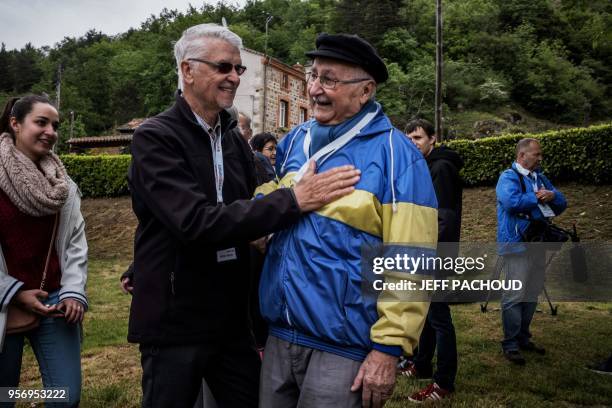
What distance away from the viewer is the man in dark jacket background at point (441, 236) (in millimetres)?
4051

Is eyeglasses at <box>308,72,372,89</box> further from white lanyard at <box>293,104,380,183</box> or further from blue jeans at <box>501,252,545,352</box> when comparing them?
blue jeans at <box>501,252,545,352</box>

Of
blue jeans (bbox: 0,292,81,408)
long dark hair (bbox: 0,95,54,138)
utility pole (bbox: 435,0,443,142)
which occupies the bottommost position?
blue jeans (bbox: 0,292,81,408)

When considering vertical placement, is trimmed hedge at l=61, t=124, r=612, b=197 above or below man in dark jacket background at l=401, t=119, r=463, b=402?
above

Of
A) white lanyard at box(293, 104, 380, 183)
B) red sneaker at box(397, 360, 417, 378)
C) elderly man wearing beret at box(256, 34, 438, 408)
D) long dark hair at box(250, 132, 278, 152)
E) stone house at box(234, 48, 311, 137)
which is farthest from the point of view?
stone house at box(234, 48, 311, 137)

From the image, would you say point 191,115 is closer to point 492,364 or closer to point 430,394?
point 430,394

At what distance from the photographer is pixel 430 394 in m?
4.04

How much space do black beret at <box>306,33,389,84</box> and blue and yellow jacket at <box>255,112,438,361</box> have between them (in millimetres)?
327

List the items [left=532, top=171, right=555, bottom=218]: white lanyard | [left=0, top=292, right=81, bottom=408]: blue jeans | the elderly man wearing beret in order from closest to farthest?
the elderly man wearing beret < [left=0, top=292, right=81, bottom=408]: blue jeans < [left=532, top=171, right=555, bottom=218]: white lanyard

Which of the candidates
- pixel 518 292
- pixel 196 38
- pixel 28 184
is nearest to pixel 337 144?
pixel 196 38

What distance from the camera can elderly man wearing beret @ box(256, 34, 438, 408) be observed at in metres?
1.87

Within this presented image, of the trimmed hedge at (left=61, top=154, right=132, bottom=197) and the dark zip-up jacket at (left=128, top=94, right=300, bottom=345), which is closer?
the dark zip-up jacket at (left=128, top=94, right=300, bottom=345)

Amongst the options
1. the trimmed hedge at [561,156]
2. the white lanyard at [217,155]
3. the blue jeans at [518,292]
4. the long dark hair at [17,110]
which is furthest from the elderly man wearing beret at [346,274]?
the trimmed hedge at [561,156]

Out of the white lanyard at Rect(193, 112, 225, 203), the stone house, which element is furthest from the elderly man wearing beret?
the stone house

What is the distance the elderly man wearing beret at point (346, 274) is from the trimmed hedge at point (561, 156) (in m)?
13.1
